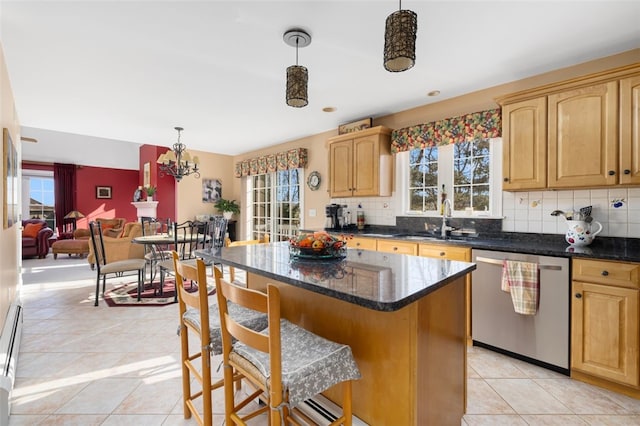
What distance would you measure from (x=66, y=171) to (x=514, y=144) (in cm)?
1042

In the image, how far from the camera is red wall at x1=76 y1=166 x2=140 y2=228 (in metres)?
8.64

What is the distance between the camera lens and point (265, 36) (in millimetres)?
2205

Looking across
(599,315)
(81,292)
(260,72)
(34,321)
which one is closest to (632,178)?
(599,315)

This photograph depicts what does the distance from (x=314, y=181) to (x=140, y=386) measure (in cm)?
352

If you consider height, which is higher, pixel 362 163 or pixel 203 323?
pixel 362 163

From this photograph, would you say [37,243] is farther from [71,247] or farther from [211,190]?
Result: [211,190]

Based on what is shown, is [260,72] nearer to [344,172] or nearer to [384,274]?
[344,172]

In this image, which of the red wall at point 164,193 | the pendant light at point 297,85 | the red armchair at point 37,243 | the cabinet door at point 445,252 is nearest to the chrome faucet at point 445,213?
the cabinet door at point 445,252

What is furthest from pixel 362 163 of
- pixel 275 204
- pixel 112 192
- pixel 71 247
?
pixel 112 192

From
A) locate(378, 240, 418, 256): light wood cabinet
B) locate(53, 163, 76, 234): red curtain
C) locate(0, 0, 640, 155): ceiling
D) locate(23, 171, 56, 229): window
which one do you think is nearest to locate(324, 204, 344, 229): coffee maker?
locate(378, 240, 418, 256): light wood cabinet

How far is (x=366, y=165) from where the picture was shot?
12.8 feet

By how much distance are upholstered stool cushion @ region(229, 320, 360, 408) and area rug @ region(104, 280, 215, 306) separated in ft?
10.3

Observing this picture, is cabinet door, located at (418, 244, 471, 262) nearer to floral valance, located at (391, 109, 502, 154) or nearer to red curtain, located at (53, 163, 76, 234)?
floral valance, located at (391, 109, 502, 154)

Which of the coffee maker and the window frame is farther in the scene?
the window frame
